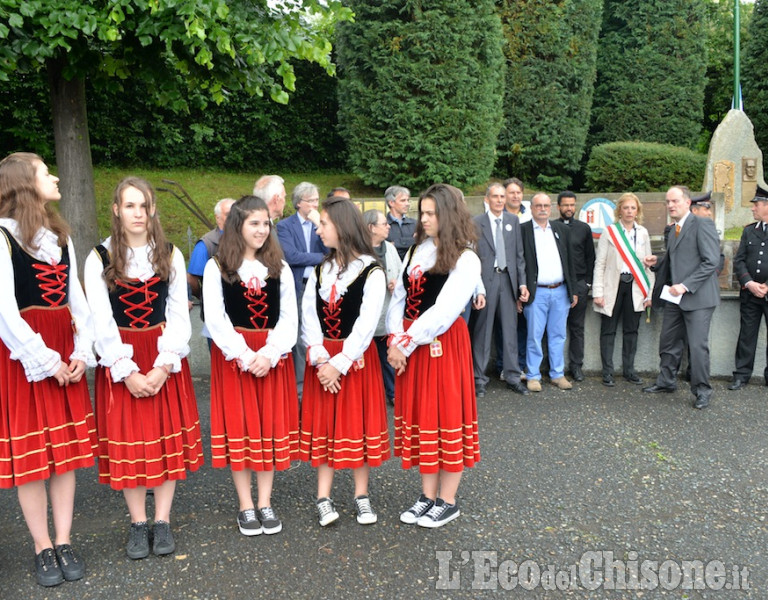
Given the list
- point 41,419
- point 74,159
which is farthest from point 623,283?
point 74,159

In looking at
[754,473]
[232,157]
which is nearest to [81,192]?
[232,157]

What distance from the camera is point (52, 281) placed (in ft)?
11.9

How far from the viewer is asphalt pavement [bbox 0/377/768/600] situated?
348 cm

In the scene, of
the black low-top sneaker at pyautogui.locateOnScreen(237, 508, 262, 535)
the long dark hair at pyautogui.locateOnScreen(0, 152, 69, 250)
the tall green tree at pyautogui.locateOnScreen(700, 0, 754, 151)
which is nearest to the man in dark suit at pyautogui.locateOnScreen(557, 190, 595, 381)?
the black low-top sneaker at pyautogui.locateOnScreen(237, 508, 262, 535)

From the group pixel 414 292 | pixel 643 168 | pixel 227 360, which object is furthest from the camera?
pixel 643 168

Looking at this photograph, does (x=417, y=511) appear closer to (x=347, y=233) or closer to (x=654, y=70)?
(x=347, y=233)

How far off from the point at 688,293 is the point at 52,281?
5.45m

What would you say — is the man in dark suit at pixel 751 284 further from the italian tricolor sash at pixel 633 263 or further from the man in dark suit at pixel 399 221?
the man in dark suit at pixel 399 221

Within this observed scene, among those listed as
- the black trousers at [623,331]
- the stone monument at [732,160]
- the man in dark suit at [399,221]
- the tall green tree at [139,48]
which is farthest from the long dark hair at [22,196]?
the stone monument at [732,160]

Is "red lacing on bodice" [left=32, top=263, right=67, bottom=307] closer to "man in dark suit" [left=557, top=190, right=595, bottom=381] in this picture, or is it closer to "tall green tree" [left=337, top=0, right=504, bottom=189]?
"man in dark suit" [left=557, top=190, right=595, bottom=381]

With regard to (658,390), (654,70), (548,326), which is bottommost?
(658,390)

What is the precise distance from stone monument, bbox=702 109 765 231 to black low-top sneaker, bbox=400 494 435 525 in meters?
12.0

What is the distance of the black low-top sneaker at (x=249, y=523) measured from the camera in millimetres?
3998

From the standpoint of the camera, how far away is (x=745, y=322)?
7031 mm
